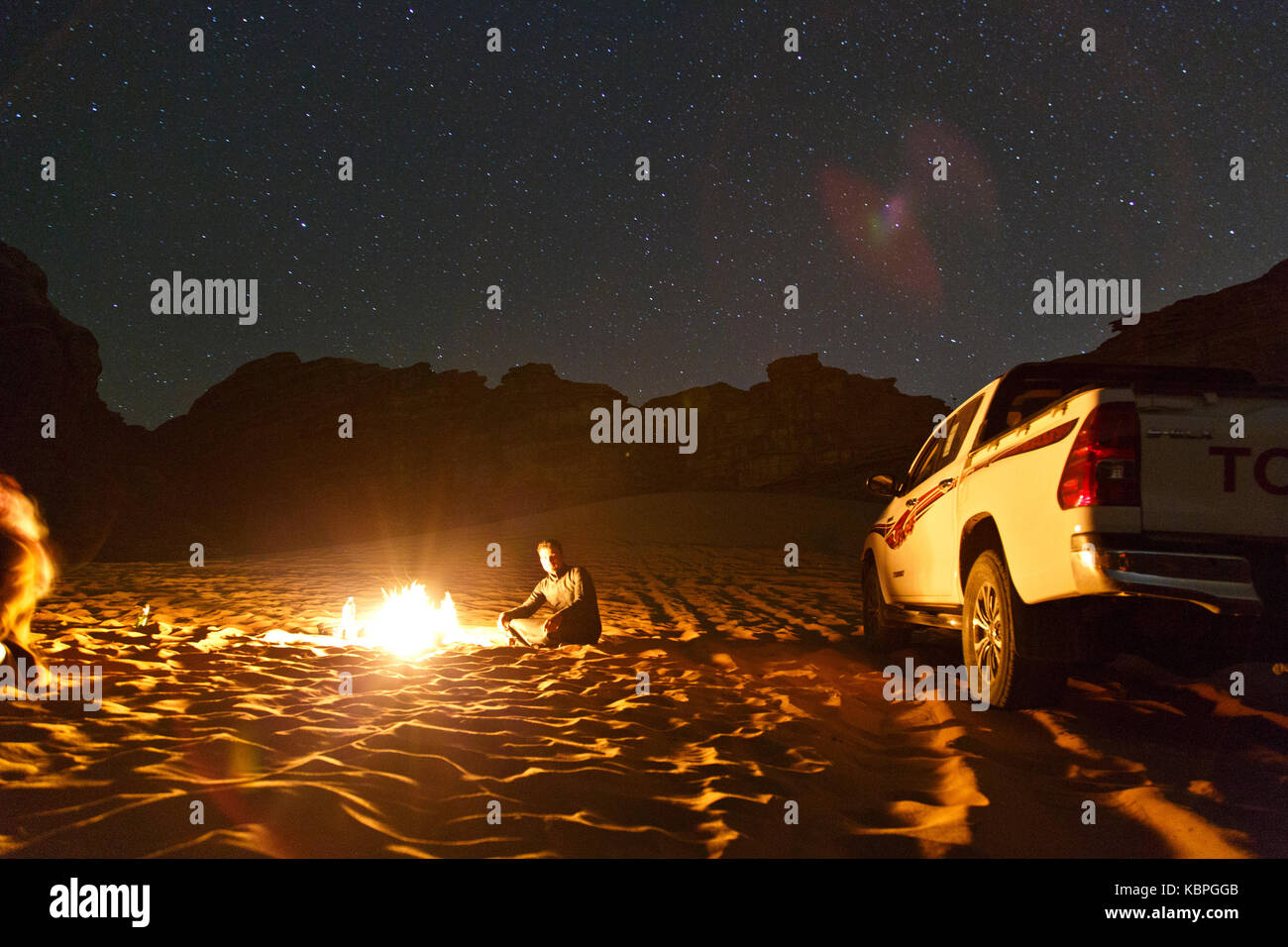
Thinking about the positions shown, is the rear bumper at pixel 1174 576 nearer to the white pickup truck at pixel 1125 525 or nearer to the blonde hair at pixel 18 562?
the white pickup truck at pixel 1125 525

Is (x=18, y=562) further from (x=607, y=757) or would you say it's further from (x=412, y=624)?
(x=607, y=757)

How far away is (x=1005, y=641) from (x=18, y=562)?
6.97 m

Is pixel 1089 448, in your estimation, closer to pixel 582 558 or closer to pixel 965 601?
pixel 965 601

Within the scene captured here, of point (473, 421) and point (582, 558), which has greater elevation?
point (473, 421)

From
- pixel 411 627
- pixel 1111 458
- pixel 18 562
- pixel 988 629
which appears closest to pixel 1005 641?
pixel 988 629

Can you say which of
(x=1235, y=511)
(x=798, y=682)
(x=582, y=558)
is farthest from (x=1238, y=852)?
(x=582, y=558)

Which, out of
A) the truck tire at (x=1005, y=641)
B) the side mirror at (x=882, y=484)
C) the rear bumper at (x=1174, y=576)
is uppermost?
the side mirror at (x=882, y=484)

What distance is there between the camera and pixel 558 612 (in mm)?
7836

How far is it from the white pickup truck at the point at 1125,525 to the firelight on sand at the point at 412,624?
563 cm

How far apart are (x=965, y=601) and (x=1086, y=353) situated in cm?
8660

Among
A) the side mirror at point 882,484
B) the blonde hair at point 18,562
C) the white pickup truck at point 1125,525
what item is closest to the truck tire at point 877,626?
the side mirror at point 882,484

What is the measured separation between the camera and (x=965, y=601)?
16.7 ft

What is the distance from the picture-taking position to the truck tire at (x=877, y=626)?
7.39 meters

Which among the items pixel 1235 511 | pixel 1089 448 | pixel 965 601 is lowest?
pixel 965 601
